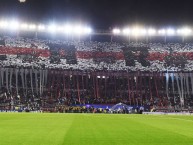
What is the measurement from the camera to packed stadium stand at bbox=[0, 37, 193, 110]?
78188 mm

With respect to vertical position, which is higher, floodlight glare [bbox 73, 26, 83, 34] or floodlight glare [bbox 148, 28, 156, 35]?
floodlight glare [bbox 73, 26, 83, 34]

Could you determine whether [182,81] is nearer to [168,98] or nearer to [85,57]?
[168,98]

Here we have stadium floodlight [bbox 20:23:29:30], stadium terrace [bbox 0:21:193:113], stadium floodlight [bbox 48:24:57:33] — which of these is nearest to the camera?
stadium terrace [bbox 0:21:193:113]

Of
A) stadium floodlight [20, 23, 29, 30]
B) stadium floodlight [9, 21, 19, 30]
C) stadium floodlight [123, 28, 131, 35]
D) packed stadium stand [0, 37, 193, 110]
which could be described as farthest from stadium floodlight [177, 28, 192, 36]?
stadium floodlight [9, 21, 19, 30]

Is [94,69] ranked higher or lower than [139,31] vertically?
lower

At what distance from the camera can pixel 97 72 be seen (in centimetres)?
8375

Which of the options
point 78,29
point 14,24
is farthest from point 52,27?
point 14,24

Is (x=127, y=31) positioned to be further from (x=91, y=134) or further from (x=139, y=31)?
(x=91, y=134)

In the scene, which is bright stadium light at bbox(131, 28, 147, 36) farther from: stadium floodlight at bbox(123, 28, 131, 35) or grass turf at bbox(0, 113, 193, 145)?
grass turf at bbox(0, 113, 193, 145)

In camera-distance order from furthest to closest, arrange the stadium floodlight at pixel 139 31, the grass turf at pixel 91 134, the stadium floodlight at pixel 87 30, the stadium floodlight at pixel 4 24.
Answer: the stadium floodlight at pixel 139 31, the stadium floodlight at pixel 87 30, the stadium floodlight at pixel 4 24, the grass turf at pixel 91 134

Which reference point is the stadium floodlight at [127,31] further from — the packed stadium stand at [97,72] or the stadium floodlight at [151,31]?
the packed stadium stand at [97,72]

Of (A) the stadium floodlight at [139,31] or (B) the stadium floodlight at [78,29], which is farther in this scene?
(A) the stadium floodlight at [139,31]

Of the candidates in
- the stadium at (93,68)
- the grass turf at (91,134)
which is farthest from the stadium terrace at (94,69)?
the grass turf at (91,134)

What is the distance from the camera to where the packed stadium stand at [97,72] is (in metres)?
78.2
